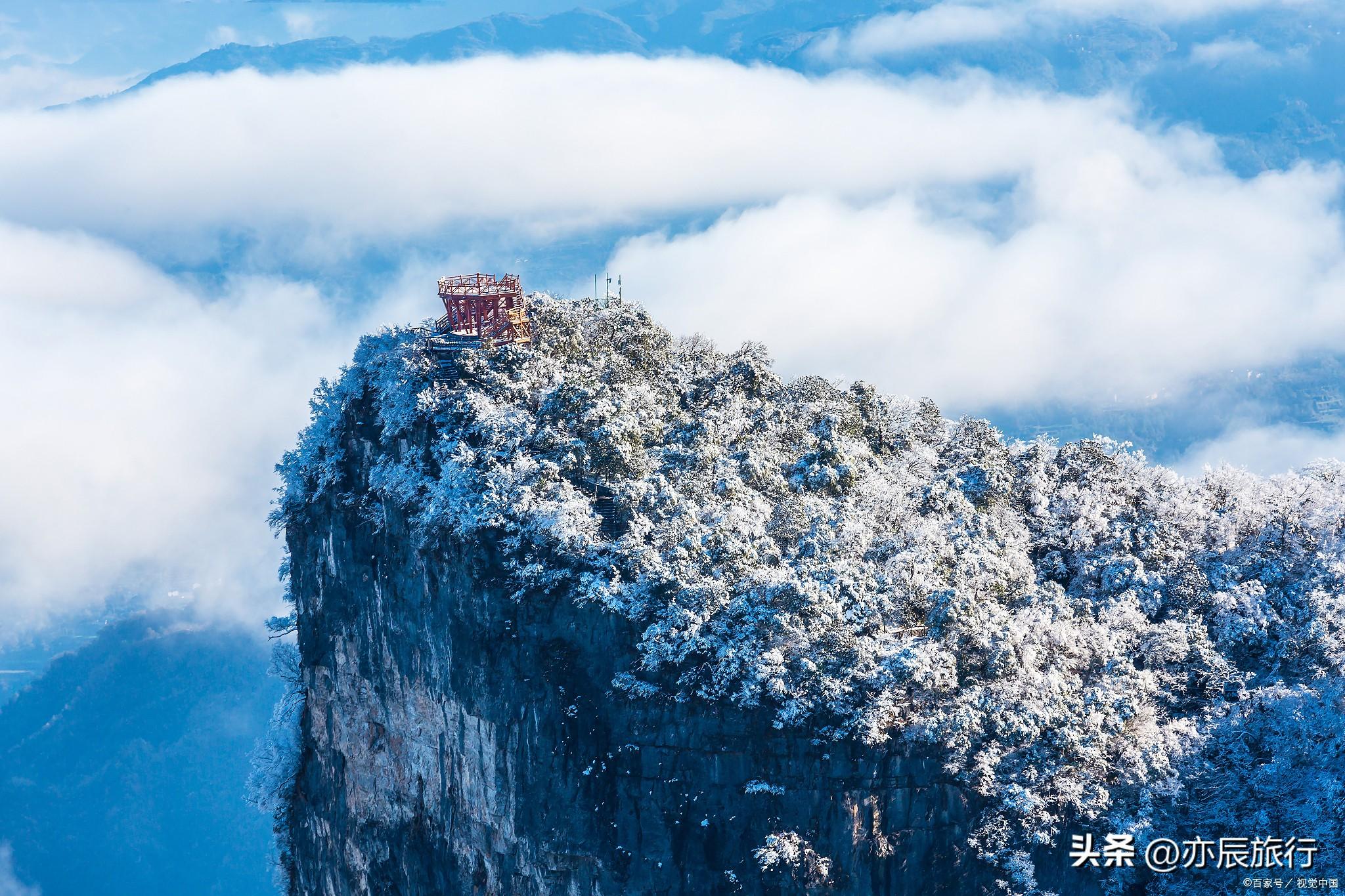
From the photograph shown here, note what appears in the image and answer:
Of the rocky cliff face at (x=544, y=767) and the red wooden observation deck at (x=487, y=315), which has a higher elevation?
the red wooden observation deck at (x=487, y=315)

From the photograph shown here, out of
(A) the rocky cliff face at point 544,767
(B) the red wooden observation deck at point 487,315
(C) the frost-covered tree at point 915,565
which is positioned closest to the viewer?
(A) the rocky cliff face at point 544,767

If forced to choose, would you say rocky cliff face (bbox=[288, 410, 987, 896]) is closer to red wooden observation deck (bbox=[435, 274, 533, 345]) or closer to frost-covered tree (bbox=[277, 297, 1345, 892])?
frost-covered tree (bbox=[277, 297, 1345, 892])

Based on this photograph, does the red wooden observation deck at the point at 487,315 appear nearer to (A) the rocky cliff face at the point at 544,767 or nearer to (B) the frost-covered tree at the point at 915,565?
(B) the frost-covered tree at the point at 915,565

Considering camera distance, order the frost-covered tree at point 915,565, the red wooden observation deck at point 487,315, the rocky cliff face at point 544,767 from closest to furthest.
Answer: the rocky cliff face at point 544,767, the frost-covered tree at point 915,565, the red wooden observation deck at point 487,315

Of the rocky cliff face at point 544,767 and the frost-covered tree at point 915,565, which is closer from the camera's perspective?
the rocky cliff face at point 544,767

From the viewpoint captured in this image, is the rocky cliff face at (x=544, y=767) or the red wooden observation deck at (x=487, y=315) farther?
the red wooden observation deck at (x=487, y=315)

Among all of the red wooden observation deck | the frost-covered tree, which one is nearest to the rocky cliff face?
the frost-covered tree

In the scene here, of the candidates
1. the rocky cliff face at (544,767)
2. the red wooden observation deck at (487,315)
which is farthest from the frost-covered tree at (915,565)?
the red wooden observation deck at (487,315)
